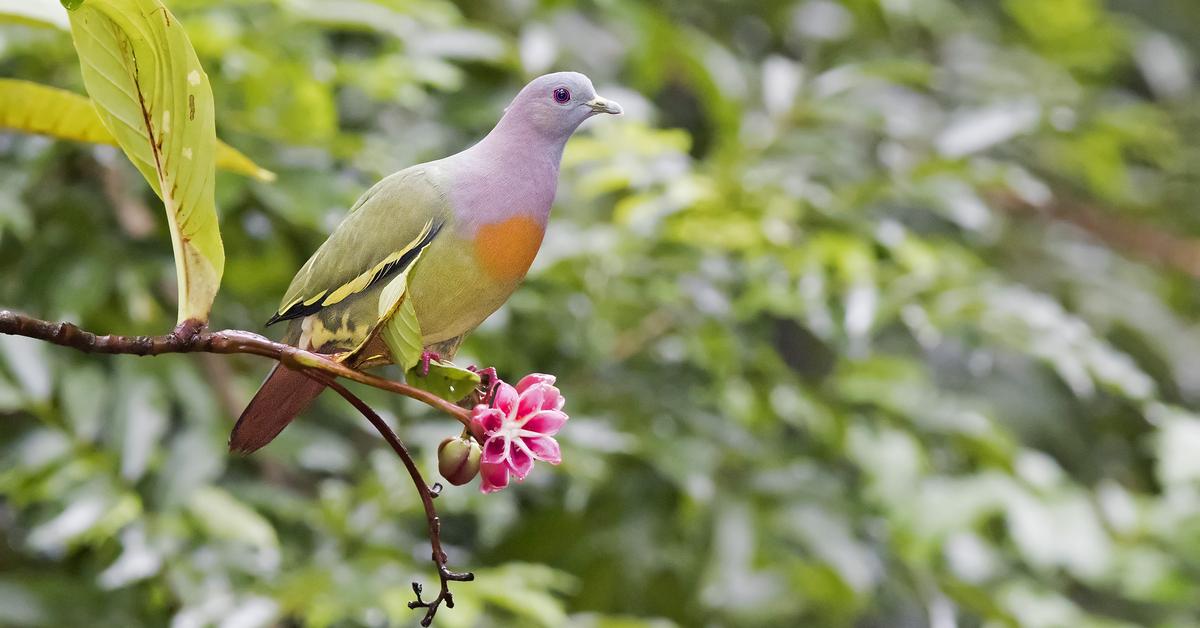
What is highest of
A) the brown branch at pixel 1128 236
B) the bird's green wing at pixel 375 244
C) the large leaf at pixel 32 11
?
the brown branch at pixel 1128 236

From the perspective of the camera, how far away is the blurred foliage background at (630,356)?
3.78 feet

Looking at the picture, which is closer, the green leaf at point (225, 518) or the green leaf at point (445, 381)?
the green leaf at point (445, 381)

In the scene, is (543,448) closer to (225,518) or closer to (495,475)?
(495,475)

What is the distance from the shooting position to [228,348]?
14.5 inches

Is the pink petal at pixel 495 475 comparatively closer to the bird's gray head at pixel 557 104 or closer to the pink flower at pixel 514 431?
the pink flower at pixel 514 431

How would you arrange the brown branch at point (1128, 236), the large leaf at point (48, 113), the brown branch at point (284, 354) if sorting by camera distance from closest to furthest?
the brown branch at point (284, 354) → the large leaf at point (48, 113) → the brown branch at point (1128, 236)

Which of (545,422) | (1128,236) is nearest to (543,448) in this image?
(545,422)

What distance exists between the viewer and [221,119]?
1.03m

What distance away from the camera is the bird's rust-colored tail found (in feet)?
1.34

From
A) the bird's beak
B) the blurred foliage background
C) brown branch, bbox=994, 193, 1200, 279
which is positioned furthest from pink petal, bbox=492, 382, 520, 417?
brown branch, bbox=994, 193, 1200, 279

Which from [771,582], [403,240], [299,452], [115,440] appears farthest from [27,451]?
[771,582]

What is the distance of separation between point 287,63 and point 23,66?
275 mm

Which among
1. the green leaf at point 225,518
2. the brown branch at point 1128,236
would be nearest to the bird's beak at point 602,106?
the green leaf at point 225,518

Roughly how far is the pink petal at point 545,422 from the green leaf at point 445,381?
3cm
